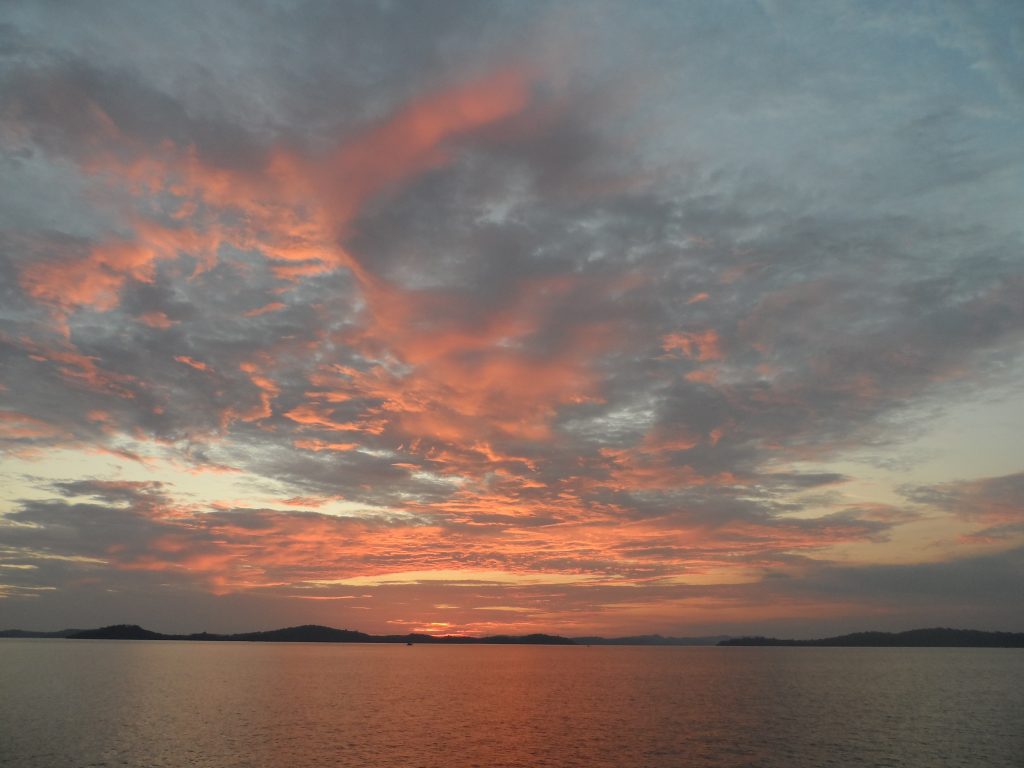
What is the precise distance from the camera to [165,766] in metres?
59.7

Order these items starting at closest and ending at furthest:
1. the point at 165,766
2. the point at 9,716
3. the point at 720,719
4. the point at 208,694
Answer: the point at 165,766 < the point at 9,716 < the point at 720,719 < the point at 208,694

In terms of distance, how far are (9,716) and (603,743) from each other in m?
74.3

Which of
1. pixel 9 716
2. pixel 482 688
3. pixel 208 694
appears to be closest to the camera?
pixel 9 716

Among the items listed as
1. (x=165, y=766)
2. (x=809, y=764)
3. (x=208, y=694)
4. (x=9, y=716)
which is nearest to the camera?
(x=165, y=766)

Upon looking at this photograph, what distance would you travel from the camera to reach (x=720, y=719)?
9500cm

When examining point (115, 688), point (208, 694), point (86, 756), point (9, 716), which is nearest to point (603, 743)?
point (86, 756)

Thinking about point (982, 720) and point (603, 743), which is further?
point (982, 720)

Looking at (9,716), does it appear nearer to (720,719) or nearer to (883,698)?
(720,719)

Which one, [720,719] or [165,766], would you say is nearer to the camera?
[165,766]

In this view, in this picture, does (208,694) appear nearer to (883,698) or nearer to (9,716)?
(9,716)

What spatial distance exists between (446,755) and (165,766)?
25.5 meters

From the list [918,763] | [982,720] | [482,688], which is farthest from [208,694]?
[982,720]

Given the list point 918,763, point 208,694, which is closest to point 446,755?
point 918,763

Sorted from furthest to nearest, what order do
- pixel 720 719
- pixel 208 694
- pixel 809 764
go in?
1. pixel 208 694
2. pixel 720 719
3. pixel 809 764
